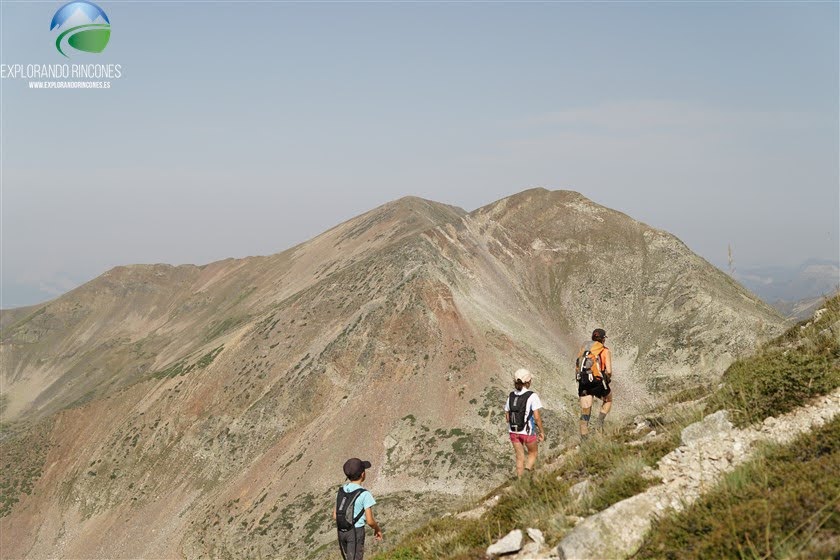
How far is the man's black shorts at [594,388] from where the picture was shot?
12.8 meters

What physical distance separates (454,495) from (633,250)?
180ft


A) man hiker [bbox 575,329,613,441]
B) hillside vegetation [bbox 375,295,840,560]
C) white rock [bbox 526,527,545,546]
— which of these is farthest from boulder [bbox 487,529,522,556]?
man hiker [bbox 575,329,613,441]

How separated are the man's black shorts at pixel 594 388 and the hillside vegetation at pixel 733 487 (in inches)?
51.7

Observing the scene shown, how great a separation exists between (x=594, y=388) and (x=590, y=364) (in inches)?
25.4

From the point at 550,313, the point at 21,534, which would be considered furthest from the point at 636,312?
the point at 21,534

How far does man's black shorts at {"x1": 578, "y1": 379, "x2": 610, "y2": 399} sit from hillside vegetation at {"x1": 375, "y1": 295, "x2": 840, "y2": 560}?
4.30 ft

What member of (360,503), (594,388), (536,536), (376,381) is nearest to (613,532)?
(536,536)

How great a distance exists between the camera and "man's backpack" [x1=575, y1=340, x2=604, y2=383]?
1280 centimetres

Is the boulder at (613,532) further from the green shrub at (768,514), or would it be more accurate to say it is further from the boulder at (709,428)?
the boulder at (709,428)

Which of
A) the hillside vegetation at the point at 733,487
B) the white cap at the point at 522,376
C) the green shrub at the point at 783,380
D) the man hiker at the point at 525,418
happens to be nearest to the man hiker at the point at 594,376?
the hillside vegetation at the point at 733,487

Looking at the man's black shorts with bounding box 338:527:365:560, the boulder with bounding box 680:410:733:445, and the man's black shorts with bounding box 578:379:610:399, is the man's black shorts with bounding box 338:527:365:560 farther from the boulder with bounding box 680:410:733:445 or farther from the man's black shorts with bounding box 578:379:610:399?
the man's black shorts with bounding box 578:379:610:399

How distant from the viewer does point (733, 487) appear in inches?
234

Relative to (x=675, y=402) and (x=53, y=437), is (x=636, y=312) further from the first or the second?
(x=53, y=437)

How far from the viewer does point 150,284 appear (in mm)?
147500
